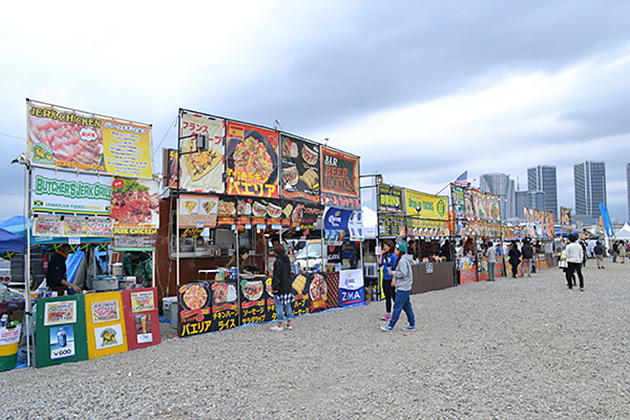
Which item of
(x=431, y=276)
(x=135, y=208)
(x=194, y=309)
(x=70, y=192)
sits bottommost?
(x=431, y=276)

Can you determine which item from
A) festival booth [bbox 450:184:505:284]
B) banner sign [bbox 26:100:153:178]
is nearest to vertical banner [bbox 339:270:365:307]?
banner sign [bbox 26:100:153:178]

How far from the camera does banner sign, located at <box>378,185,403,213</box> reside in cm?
1433

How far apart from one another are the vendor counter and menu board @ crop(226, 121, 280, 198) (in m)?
7.26

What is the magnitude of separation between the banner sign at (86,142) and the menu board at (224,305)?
2.66m

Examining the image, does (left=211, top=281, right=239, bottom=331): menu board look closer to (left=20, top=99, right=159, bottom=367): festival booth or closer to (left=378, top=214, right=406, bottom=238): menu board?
(left=20, top=99, right=159, bottom=367): festival booth

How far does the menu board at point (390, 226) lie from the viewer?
46.0 feet

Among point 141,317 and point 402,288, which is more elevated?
point 402,288

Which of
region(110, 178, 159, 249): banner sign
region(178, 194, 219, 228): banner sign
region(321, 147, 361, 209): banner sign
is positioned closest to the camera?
region(110, 178, 159, 249): banner sign

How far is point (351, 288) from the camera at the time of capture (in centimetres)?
1199

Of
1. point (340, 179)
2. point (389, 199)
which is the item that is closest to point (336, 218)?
point (340, 179)

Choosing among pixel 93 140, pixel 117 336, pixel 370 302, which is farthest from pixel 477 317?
pixel 93 140

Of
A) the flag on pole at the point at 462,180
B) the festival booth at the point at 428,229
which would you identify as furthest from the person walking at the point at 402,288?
the flag on pole at the point at 462,180

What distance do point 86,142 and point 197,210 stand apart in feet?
7.64

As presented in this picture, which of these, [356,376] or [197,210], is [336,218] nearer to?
[197,210]
